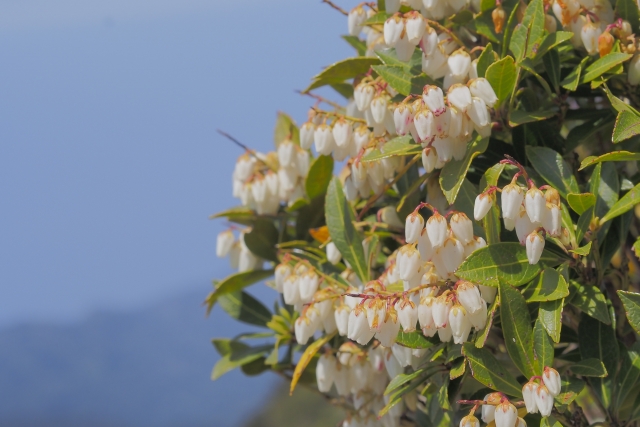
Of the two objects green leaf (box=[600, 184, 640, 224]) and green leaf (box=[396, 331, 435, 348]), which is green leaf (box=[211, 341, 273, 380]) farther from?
green leaf (box=[600, 184, 640, 224])

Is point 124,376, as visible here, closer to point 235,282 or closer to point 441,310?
point 235,282

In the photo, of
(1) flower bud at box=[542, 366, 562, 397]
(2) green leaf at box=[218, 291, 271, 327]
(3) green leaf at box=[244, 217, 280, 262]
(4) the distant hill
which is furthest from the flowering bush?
(4) the distant hill

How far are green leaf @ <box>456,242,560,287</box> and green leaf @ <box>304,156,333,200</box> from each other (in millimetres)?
658

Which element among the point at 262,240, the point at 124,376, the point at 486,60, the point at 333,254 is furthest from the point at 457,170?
the point at 124,376

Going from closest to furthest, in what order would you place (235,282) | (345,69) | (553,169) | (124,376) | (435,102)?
1. (435,102)
2. (553,169)
3. (345,69)
4. (235,282)
5. (124,376)

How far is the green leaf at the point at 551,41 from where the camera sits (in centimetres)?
138

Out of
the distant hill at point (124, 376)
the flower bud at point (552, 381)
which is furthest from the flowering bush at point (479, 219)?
the distant hill at point (124, 376)

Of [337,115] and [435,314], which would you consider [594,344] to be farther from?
[337,115]

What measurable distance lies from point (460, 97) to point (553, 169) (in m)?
0.23

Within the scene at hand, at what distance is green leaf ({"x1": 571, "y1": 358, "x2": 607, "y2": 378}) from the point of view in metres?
1.27

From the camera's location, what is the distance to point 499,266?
1.26 metres

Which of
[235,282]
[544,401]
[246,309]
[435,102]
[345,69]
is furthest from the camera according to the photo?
[246,309]

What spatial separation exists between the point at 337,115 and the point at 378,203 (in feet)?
0.84

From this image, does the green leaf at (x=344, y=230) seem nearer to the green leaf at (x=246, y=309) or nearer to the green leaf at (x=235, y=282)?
the green leaf at (x=235, y=282)
